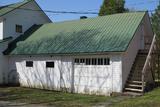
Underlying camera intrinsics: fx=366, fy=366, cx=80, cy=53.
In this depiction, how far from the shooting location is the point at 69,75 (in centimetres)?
2516

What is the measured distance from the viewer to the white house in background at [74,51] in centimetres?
2283

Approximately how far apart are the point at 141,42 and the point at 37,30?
11.0 m

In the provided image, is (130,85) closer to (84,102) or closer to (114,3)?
(84,102)

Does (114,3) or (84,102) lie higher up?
(114,3)

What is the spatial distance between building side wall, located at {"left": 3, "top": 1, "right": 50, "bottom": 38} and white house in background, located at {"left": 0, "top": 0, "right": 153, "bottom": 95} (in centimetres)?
9

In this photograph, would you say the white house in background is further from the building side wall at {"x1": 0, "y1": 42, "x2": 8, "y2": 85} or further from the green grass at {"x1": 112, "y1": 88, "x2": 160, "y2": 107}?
the green grass at {"x1": 112, "y1": 88, "x2": 160, "y2": 107}

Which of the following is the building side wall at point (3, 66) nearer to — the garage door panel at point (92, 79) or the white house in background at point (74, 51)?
the white house in background at point (74, 51)

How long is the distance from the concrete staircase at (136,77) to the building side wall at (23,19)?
43.9ft

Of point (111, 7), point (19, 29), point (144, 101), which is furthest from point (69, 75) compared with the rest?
point (111, 7)

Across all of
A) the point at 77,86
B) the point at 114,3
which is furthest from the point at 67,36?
the point at 114,3

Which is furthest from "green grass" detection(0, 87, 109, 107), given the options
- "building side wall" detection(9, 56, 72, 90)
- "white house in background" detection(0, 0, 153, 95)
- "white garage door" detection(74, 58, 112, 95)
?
"building side wall" detection(9, 56, 72, 90)

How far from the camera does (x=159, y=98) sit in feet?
64.0

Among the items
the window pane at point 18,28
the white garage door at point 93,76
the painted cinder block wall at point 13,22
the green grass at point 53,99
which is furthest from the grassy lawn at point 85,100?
the window pane at point 18,28

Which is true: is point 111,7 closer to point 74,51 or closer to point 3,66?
point 3,66
